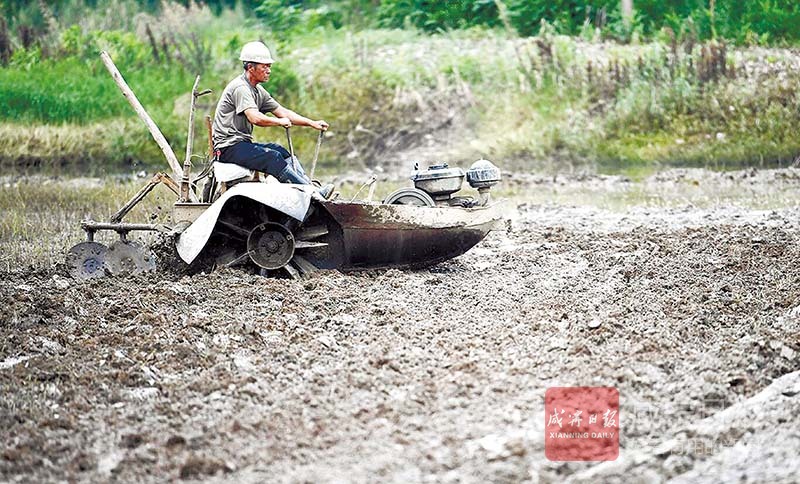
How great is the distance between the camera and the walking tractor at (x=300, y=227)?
8.88 m

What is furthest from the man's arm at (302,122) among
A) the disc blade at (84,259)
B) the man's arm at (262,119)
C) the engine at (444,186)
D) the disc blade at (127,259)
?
the disc blade at (84,259)

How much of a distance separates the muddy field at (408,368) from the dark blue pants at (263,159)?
0.82m

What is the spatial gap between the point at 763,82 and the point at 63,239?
11155 millimetres

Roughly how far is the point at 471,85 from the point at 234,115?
1076 centimetres

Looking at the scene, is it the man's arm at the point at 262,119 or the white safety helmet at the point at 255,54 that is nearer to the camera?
the man's arm at the point at 262,119

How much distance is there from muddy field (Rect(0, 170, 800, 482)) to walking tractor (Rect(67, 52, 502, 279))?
0.73 feet

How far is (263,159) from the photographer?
923 centimetres

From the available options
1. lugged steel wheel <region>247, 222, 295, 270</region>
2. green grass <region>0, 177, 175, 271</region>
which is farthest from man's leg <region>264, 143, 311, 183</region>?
green grass <region>0, 177, 175, 271</region>

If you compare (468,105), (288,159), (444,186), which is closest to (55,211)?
(288,159)

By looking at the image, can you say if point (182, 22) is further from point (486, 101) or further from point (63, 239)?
point (63, 239)

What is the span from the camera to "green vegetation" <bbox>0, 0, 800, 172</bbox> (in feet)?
58.9

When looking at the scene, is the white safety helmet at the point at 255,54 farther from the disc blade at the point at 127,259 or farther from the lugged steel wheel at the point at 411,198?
the disc blade at the point at 127,259

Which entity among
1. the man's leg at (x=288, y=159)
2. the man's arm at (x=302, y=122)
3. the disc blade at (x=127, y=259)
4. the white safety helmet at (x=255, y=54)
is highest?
the white safety helmet at (x=255, y=54)

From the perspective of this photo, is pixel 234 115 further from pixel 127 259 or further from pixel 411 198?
pixel 411 198
